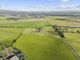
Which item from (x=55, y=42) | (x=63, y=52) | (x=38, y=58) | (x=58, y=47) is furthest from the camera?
(x=55, y=42)

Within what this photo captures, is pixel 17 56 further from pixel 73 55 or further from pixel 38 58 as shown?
pixel 73 55

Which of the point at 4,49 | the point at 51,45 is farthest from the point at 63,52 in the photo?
the point at 4,49

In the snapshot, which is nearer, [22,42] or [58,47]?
[58,47]

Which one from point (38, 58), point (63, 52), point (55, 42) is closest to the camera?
point (38, 58)

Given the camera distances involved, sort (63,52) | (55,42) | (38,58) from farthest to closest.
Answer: (55,42) < (63,52) < (38,58)

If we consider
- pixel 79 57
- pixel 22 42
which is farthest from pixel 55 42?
pixel 79 57

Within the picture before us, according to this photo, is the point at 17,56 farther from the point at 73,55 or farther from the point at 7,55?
the point at 73,55

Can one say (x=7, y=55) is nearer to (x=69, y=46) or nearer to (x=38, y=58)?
(x=38, y=58)

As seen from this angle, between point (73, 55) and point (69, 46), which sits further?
point (69, 46)
